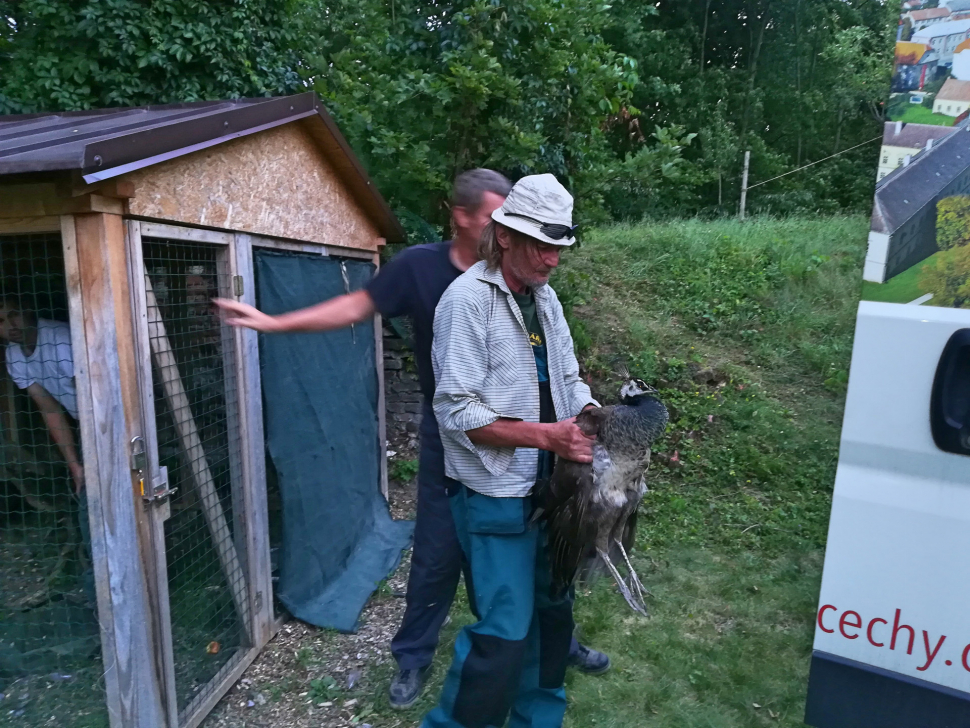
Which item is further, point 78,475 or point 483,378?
point 78,475

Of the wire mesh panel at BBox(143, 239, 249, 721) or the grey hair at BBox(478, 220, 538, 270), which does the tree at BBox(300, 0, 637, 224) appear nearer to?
the wire mesh panel at BBox(143, 239, 249, 721)

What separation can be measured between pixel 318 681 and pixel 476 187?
2593 millimetres

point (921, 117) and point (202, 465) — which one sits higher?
point (921, 117)

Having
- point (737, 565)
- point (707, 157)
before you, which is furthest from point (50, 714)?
point (707, 157)

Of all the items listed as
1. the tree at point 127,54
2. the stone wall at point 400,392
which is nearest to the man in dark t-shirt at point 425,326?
the stone wall at point 400,392

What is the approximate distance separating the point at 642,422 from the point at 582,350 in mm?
5504

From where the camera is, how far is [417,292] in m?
2.77

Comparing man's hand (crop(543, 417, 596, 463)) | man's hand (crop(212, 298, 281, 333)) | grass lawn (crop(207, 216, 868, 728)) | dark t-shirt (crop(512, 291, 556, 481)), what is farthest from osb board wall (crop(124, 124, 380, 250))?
grass lawn (crop(207, 216, 868, 728))

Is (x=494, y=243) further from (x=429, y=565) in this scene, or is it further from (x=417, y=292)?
(x=429, y=565)

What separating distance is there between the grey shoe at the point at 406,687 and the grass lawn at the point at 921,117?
2999 millimetres

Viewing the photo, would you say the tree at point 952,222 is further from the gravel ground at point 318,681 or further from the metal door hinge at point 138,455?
the gravel ground at point 318,681

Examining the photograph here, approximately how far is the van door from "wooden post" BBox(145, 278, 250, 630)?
8.46ft

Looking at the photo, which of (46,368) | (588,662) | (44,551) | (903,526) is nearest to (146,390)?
(46,368)

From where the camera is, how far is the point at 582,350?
7480 millimetres
